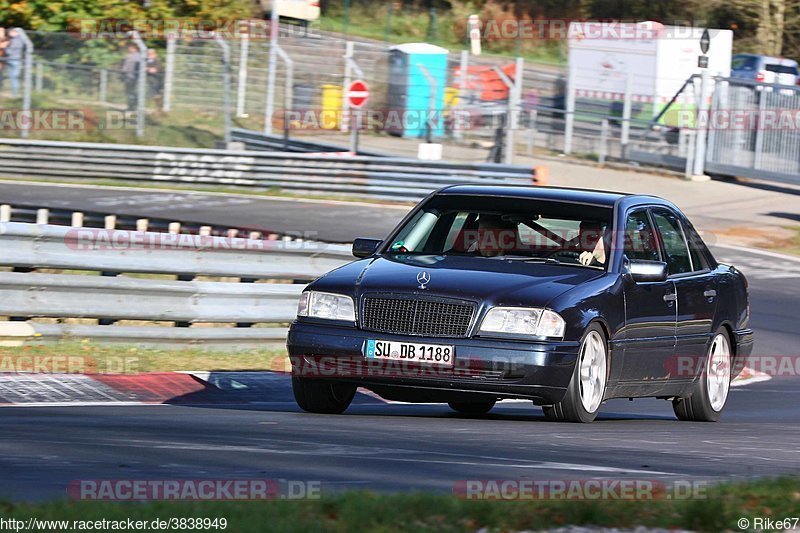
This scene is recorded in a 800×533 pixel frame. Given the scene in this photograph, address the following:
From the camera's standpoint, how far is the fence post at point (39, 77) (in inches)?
1216

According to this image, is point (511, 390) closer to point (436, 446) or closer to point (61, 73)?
point (436, 446)

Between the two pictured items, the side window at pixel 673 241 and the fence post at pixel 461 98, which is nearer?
the side window at pixel 673 241

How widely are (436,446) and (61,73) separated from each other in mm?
25420

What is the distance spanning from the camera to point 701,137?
31.6 meters

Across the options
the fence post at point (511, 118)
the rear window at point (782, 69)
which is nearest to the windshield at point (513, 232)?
the fence post at point (511, 118)

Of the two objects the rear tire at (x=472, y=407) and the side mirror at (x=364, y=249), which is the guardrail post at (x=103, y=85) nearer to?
the rear tire at (x=472, y=407)

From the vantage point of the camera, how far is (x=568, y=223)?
933 cm

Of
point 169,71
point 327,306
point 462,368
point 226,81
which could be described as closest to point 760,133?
point 226,81

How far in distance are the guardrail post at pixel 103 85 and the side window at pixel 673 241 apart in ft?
73.2

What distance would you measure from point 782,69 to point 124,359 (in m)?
35.5

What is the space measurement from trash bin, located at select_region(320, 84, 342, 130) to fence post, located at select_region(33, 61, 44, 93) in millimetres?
6007

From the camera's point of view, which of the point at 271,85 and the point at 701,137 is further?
the point at 701,137

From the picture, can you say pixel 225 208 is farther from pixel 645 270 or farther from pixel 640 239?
pixel 645 270

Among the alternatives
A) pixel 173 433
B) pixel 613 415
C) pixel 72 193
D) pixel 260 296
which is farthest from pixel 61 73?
pixel 173 433
